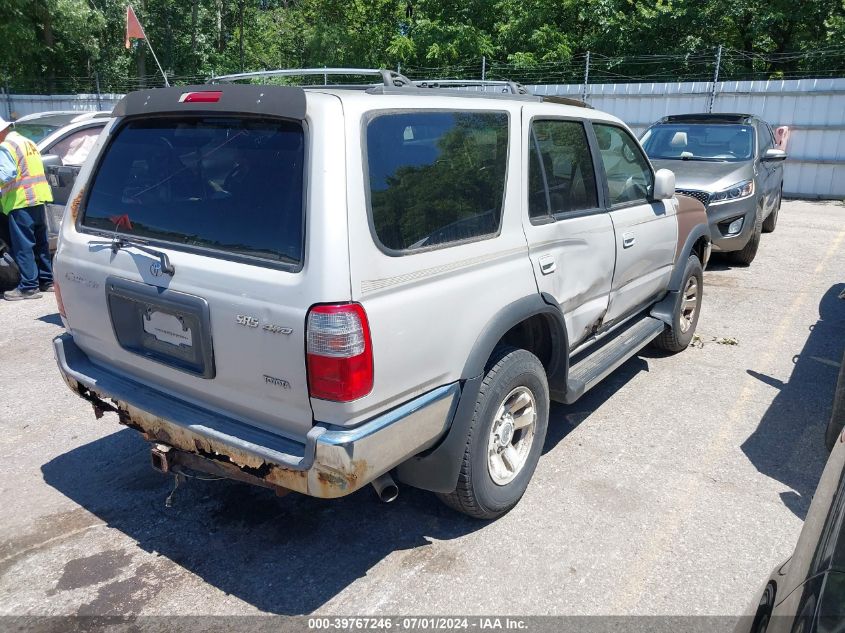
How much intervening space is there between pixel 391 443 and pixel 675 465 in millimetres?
2107

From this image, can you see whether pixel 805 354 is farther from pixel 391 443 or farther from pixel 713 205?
pixel 391 443

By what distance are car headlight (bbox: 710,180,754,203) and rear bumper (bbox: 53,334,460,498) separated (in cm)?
627

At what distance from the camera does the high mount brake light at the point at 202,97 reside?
2834 mm

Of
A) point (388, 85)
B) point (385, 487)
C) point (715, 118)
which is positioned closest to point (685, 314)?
point (388, 85)

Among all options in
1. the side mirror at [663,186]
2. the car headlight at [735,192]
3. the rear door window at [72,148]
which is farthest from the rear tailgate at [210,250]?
the car headlight at [735,192]

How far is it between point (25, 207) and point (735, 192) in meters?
7.82

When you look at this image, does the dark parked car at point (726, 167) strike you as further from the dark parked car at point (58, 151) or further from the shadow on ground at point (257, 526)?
the dark parked car at point (58, 151)

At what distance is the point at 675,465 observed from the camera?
4.02m

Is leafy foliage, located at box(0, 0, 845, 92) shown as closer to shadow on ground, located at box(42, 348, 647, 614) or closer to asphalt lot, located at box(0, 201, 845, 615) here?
asphalt lot, located at box(0, 201, 845, 615)

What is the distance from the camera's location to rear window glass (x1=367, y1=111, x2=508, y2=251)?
2701 millimetres

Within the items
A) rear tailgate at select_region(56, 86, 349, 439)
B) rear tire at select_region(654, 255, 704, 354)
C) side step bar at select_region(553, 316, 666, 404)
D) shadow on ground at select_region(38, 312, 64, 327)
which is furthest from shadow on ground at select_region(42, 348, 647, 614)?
shadow on ground at select_region(38, 312, 64, 327)

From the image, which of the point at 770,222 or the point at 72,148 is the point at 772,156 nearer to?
the point at 770,222

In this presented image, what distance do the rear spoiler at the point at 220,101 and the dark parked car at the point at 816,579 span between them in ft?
6.83

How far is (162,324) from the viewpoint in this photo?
9.50ft
